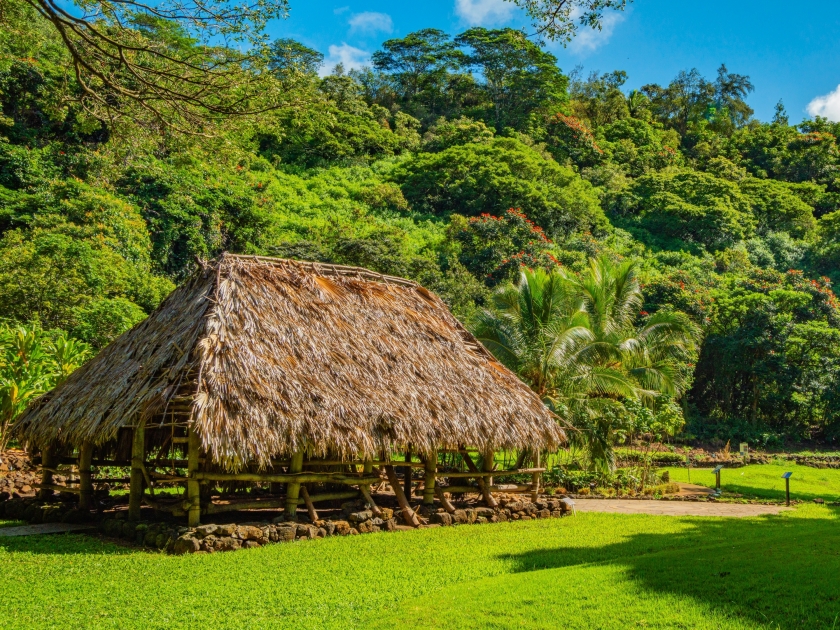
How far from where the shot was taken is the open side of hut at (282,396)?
928 cm

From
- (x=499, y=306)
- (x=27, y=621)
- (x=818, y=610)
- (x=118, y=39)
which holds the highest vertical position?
(x=118, y=39)

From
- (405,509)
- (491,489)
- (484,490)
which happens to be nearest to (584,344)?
(491,489)

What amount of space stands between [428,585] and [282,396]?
329cm

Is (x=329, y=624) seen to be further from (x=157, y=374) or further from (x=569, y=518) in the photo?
(x=569, y=518)

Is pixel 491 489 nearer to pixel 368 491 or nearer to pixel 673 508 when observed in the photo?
pixel 368 491

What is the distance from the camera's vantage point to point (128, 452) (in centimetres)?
1265

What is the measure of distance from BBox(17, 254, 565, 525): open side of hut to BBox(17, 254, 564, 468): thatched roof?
0.02 meters

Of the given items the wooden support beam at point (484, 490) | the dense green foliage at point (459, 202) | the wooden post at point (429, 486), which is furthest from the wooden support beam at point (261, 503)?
the dense green foliage at point (459, 202)

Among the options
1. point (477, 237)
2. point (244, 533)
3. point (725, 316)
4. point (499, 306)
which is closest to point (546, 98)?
point (477, 237)

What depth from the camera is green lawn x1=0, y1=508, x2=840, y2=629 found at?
19.3 feet

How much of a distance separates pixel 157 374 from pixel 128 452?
12.0 feet

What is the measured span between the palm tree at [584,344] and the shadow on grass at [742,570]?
20.1 ft

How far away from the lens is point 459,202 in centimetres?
4206

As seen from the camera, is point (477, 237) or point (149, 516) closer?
point (149, 516)
